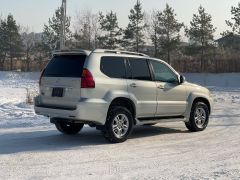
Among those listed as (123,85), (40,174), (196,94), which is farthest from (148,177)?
(196,94)

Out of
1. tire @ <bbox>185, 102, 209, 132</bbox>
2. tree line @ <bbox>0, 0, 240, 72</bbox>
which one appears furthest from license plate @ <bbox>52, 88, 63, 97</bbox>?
tree line @ <bbox>0, 0, 240, 72</bbox>

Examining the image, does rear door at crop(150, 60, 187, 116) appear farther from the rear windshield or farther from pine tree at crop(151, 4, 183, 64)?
pine tree at crop(151, 4, 183, 64)

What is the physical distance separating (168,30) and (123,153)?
2080 inches

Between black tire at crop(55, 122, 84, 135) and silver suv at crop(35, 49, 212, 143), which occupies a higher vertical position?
silver suv at crop(35, 49, 212, 143)

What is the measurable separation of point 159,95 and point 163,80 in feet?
1.47

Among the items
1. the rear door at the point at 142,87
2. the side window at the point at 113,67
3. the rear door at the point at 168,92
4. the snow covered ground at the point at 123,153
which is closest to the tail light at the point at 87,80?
the side window at the point at 113,67

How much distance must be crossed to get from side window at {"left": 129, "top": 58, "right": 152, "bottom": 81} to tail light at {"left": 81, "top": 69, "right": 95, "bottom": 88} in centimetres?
133

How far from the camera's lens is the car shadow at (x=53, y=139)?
9438 millimetres

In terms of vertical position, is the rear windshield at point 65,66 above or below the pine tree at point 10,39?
below

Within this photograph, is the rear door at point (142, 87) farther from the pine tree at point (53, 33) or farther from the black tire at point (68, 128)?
the pine tree at point (53, 33)

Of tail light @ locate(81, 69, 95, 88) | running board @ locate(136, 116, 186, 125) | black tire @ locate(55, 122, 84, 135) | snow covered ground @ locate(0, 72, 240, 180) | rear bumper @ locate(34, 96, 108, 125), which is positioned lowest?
snow covered ground @ locate(0, 72, 240, 180)

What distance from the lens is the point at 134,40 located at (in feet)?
210

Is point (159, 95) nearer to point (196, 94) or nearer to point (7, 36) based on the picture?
point (196, 94)

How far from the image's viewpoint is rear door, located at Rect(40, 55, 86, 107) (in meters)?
9.56
